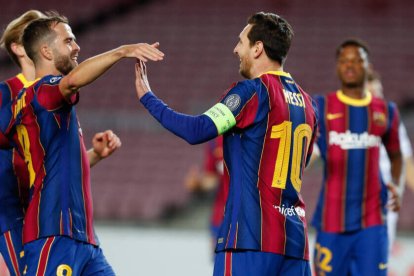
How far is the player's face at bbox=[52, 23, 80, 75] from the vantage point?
4.43m

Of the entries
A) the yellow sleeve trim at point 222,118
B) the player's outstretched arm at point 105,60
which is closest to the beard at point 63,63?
the player's outstretched arm at point 105,60

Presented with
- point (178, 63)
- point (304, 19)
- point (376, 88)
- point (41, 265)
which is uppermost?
point (304, 19)

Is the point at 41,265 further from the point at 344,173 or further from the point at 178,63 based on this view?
the point at 178,63

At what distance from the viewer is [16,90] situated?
16.5ft

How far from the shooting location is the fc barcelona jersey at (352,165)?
19.3ft

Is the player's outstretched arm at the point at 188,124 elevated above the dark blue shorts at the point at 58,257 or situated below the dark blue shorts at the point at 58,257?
above

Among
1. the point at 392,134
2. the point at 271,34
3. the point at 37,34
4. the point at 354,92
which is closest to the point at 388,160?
the point at 392,134

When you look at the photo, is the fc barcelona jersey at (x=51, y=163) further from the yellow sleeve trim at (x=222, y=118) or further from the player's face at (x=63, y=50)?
the yellow sleeve trim at (x=222, y=118)

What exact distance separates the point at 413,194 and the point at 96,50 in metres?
6.34

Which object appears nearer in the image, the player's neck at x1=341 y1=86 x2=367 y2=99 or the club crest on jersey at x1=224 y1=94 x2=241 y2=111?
the club crest on jersey at x1=224 y1=94 x2=241 y2=111

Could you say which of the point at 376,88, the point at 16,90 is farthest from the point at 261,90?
the point at 376,88

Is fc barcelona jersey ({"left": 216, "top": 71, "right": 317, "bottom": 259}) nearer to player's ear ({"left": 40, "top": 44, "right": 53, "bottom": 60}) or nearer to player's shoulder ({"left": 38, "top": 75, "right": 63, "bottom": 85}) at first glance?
player's shoulder ({"left": 38, "top": 75, "right": 63, "bottom": 85})

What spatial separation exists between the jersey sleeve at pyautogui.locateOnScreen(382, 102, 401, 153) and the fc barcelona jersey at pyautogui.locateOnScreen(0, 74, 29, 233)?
257cm

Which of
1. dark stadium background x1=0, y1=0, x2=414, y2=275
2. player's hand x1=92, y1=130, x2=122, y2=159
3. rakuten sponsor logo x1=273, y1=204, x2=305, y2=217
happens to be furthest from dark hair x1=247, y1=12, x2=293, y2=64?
dark stadium background x1=0, y1=0, x2=414, y2=275
